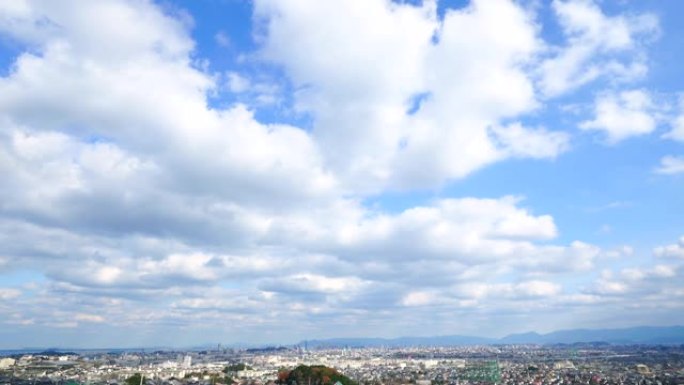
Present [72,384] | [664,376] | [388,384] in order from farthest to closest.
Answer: [664,376]
[388,384]
[72,384]

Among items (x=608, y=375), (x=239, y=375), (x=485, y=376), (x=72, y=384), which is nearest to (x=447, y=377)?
(x=485, y=376)

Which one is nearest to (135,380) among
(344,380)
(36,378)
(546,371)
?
(36,378)

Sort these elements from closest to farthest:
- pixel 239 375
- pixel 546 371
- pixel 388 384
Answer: pixel 388 384 < pixel 239 375 < pixel 546 371

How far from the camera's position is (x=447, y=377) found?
2623 inches

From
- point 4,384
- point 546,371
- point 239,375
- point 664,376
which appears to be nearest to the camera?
point 4,384

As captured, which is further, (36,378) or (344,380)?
(36,378)

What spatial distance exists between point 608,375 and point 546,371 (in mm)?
8245

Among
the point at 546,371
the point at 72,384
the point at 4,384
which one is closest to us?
the point at 72,384

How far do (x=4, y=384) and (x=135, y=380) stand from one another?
36.5 feet

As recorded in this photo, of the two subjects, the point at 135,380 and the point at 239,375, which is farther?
the point at 239,375

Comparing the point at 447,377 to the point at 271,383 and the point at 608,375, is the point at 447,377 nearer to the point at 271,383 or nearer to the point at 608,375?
the point at 608,375

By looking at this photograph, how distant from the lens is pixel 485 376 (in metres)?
64.9

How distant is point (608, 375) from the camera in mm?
67500

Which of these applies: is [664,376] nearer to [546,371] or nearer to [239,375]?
[546,371]
